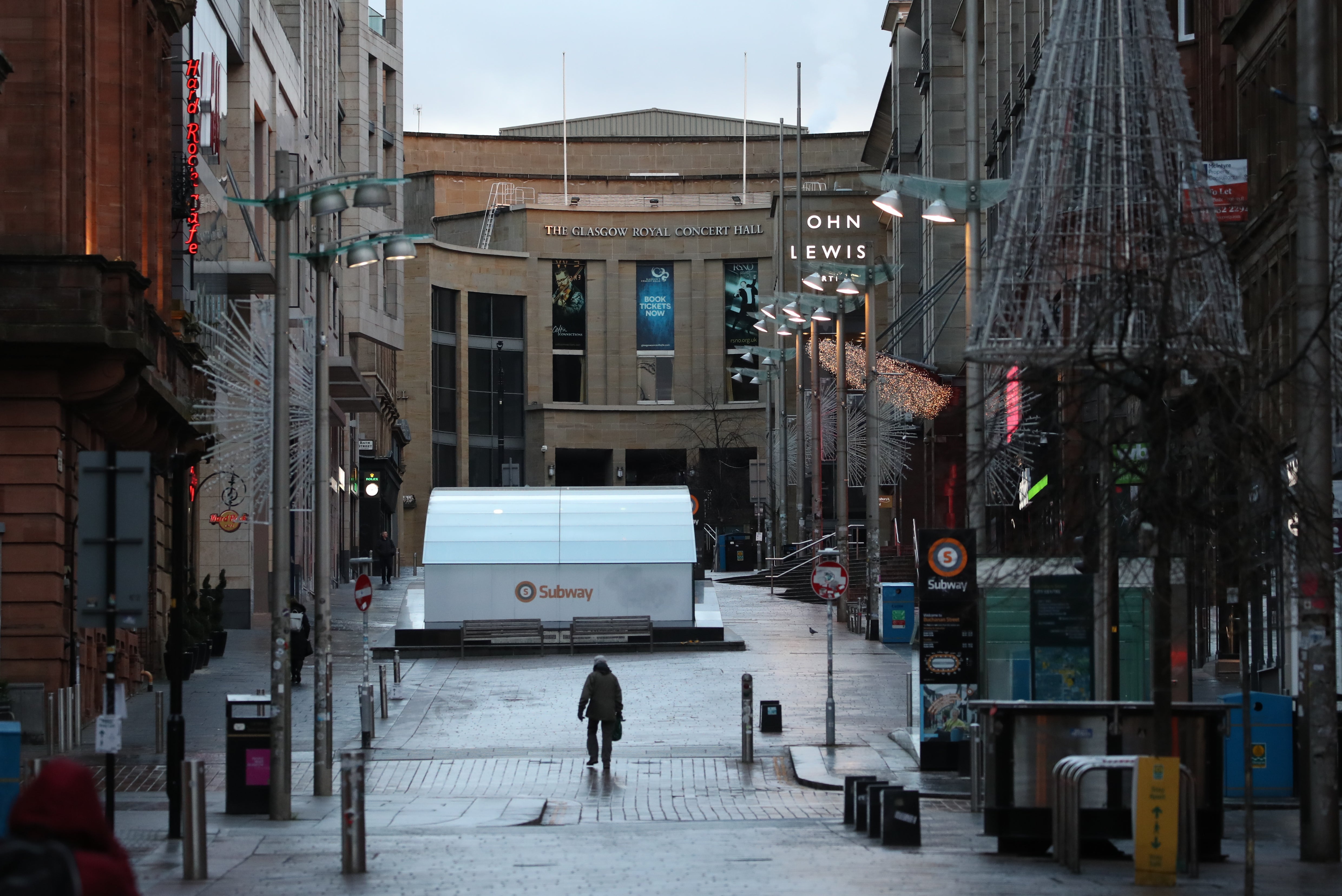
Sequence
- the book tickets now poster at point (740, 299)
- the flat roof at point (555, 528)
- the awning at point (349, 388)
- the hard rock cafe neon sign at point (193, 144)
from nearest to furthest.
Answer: the hard rock cafe neon sign at point (193, 144)
the flat roof at point (555, 528)
the awning at point (349, 388)
the book tickets now poster at point (740, 299)

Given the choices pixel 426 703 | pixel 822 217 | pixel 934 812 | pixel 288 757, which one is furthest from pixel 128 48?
pixel 822 217

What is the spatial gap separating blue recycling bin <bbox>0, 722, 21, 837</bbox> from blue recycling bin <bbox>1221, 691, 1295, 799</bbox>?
12.6 meters

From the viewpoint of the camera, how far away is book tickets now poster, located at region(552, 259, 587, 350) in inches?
4045

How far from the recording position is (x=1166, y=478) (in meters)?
14.6

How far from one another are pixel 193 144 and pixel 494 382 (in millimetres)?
66198

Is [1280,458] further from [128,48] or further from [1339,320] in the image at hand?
[128,48]

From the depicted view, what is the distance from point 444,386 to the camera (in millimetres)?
101250

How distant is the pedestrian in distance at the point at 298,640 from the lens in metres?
34.2

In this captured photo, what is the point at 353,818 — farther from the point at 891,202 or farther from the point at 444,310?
the point at 444,310

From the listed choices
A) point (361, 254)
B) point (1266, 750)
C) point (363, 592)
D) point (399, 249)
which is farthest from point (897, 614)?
point (1266, 750)

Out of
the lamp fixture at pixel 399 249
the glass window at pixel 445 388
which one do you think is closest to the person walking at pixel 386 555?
the glass window at pixel 445 388

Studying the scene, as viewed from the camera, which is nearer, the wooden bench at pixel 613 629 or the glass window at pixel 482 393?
the wooden bench at pixel 613 629

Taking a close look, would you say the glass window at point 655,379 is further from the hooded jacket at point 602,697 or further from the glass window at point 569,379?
the hooded jacket at point 602,697

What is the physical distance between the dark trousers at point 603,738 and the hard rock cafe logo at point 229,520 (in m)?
19.8
